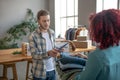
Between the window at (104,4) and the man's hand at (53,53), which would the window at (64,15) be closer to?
the window at (104,4)

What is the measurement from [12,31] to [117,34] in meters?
5.75

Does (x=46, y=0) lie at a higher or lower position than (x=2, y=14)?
higher

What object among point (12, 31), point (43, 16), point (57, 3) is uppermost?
point (57, 3)

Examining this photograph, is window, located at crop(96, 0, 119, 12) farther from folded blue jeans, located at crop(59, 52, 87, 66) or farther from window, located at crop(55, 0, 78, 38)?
folded blue jeans, located at crop(59, 52, 87, 66)

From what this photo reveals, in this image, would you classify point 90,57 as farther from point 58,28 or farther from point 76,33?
point 58,28

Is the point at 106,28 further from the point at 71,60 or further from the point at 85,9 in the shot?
the point at 85,9

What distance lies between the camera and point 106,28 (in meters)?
1.20

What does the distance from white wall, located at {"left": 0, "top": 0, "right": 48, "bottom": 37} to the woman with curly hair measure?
5768 mm

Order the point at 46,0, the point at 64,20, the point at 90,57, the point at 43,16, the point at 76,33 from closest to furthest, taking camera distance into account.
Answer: the point at 90,57 → the point at 43,16 → the point at 76,33 → the point at 64,20 → the point at 46,0

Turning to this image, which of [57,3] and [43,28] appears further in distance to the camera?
[57,3]

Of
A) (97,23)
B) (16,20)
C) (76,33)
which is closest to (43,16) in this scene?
(97,23)

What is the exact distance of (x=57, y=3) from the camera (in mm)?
6770

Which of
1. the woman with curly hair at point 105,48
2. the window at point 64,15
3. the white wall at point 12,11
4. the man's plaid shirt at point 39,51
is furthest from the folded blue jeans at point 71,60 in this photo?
the white wall at point 12,11

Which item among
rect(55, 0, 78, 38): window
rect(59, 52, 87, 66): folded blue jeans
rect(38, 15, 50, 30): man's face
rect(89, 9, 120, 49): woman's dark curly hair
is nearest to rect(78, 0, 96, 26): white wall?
rect(55, 0, 78, 38): window
